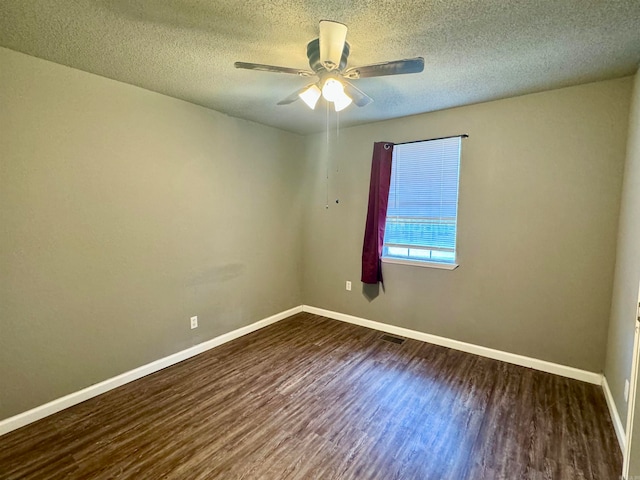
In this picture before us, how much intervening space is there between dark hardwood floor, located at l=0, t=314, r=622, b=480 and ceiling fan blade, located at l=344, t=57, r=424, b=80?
7.24ft

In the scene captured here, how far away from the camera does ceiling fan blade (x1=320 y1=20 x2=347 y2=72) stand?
147 cm

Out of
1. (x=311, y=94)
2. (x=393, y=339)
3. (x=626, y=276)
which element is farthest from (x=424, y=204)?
(x=311, y=94)

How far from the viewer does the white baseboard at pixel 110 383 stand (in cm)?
204

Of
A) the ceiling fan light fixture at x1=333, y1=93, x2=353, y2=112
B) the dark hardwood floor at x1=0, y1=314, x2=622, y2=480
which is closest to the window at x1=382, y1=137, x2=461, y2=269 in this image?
the dark hardwood floor at x1=0, y1=314, x2=622, y2=480

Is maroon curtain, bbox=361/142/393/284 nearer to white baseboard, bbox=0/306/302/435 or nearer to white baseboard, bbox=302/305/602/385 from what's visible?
white baseboard, bbox=302/305/602/385

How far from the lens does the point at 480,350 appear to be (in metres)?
3.07

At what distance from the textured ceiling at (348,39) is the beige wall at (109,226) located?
329 millimetres

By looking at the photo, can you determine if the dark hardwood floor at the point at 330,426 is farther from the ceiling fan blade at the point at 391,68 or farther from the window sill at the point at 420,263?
the ceiling fan blade at the point at 391,68

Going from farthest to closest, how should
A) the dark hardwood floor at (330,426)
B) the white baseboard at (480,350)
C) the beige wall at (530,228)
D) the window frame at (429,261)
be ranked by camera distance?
the window frame at (429,261), the white baseboard at (480,350), the beige wall at (530,228), the dark hardwood floor at (330,426)

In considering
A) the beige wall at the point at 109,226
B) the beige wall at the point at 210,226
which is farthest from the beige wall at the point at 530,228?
the beige wall at the point at 109,226

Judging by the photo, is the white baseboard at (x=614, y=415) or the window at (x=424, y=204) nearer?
the white baseboard at (x=614, y=415)

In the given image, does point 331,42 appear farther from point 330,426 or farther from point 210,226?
point 330,426

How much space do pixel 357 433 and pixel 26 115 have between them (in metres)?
3.00

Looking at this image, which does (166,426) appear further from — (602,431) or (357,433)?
(602,431)
